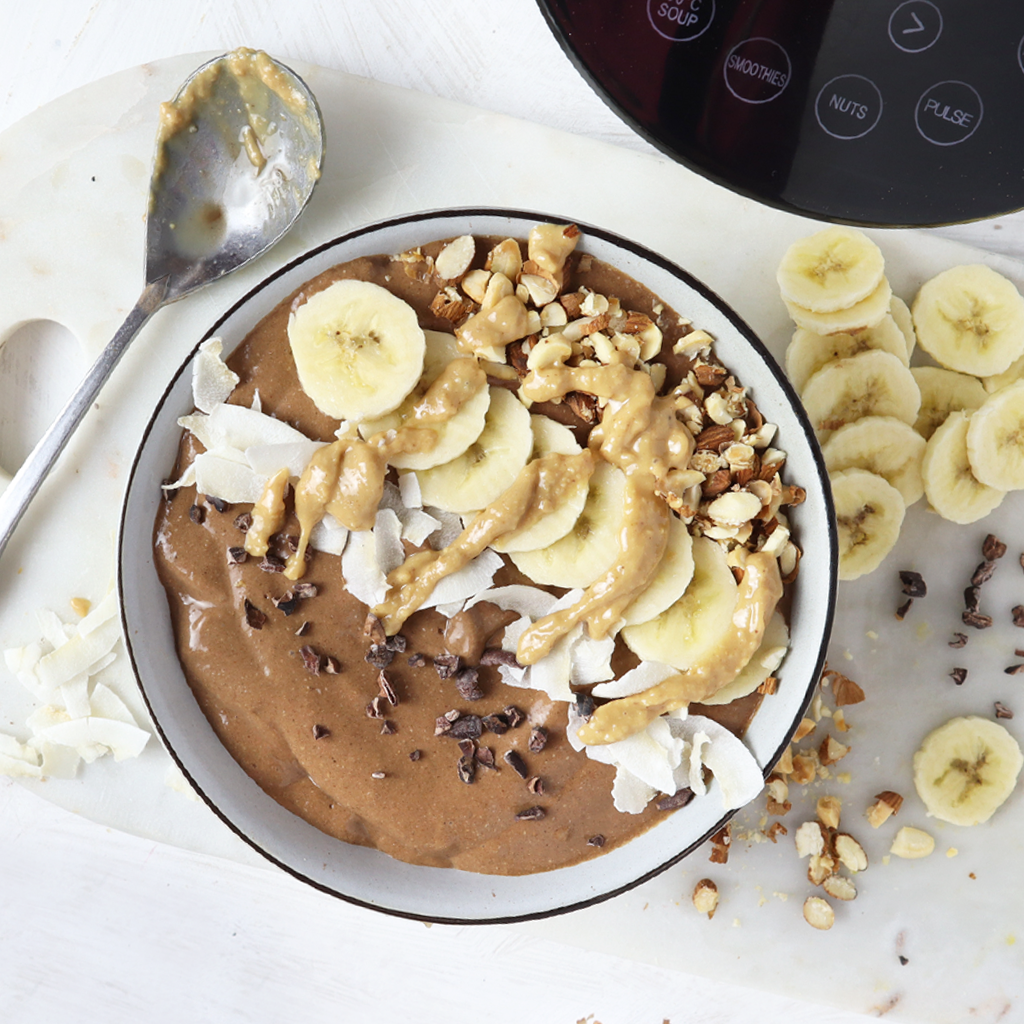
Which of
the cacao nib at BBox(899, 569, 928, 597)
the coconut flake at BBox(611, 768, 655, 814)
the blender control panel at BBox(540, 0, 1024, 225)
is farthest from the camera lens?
the cacao nib at BBox(899, 569, 928, 597)

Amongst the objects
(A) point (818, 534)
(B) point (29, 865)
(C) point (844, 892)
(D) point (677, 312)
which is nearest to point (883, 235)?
(D) point (677, 312)

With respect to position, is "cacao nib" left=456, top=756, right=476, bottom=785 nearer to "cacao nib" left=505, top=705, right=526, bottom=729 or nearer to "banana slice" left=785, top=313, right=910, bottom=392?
"cacao nib" left=505, top=705, right=526, bottom=729

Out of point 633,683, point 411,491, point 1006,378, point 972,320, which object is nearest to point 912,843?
point 633,683

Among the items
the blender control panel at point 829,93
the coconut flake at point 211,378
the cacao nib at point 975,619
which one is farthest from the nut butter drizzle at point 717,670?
the coconut flake at point 211,378

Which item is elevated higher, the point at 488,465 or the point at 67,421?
the point at 488,465

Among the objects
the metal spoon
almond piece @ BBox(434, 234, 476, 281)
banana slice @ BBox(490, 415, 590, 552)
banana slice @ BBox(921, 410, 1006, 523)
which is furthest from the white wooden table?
banana slice @ BBox(921, 410, 1006, 523)

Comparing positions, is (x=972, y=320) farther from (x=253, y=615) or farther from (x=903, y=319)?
(x=253, y=615)

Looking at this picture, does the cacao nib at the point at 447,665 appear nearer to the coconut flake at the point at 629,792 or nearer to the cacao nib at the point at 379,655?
the cacao nib at the point at 379,655

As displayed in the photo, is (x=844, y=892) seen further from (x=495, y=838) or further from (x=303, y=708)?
(x=303, y=708)
